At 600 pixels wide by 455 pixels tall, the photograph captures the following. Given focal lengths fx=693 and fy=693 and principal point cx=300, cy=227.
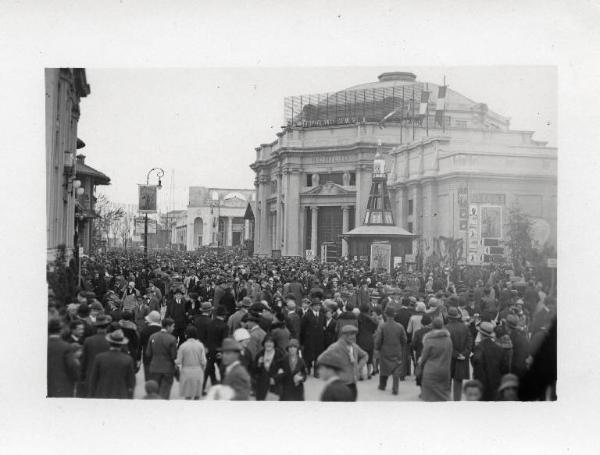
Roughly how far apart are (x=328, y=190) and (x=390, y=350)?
27.0 metres

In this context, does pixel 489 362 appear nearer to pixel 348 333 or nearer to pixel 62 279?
pixel 348 333

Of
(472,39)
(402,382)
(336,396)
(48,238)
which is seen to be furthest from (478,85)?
(48,238)

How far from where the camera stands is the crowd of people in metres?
9.53

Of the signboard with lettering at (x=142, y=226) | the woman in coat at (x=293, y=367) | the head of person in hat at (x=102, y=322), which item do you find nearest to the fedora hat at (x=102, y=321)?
the head of person in hat at (x=102, y=322)

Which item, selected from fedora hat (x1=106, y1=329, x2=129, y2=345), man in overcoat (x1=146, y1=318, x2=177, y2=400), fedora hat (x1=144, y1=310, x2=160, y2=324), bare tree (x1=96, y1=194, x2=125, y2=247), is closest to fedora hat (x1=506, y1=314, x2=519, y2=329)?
man in overcoat (x1=146, y1=318, x2=177, y2=400)

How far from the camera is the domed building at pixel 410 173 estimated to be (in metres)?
15.2

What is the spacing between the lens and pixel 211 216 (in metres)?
17.9

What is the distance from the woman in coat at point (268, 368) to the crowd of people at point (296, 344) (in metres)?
0.02

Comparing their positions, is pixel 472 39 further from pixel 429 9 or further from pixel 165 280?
pixel 165 280

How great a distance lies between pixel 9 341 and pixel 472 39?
9.24 metres

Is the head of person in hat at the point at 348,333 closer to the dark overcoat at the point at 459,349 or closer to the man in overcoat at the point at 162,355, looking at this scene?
the dark overcoat at the point at 459,349

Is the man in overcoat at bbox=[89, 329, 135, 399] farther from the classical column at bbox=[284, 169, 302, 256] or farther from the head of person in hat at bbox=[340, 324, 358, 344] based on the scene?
the classical column at bbox=[284, 169, 302, 256]

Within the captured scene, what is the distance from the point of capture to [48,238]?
12.0m

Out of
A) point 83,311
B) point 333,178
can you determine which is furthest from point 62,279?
point 333,178
